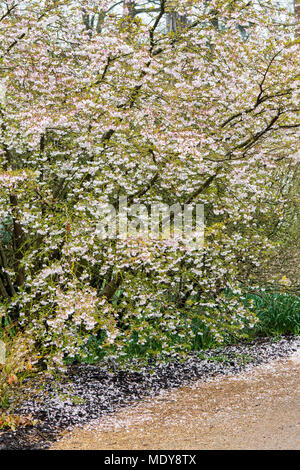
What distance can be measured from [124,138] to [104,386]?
276 cm

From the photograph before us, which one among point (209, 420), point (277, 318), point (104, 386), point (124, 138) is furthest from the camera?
point (277, 318)

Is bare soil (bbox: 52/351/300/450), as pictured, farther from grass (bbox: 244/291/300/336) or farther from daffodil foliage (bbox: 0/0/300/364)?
grass (bbox: 244/291/300/336)

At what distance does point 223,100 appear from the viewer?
18.9 feet

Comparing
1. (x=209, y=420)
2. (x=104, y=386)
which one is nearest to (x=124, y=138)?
(x=104, y=386)

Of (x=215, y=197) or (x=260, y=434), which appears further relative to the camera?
(x=215, y=197)

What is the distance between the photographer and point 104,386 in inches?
221

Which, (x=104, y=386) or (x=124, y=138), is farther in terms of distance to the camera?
(x=104, y=386)

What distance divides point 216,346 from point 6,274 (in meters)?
3.19

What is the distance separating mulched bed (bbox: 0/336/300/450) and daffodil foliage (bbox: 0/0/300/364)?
391mm

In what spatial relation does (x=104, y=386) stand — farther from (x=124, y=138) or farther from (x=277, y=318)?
(x=277, y=318)

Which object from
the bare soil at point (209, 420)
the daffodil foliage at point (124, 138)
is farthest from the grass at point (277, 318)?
the bare soil at point (209, 420)

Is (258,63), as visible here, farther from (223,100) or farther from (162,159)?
(162,159)

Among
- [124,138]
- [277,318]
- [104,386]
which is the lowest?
[277,318]
